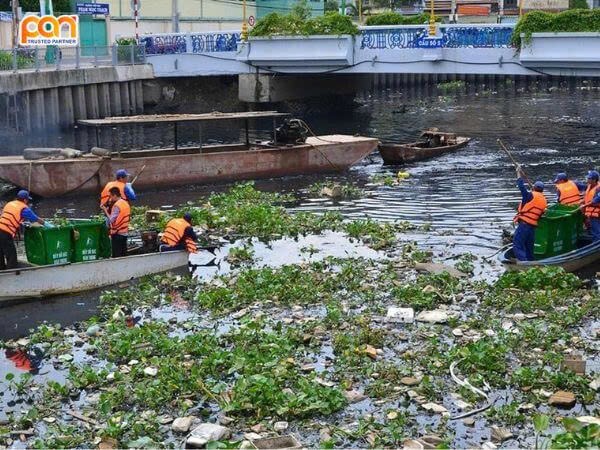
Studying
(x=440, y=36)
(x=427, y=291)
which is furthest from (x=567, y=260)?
(x=440, y=36)

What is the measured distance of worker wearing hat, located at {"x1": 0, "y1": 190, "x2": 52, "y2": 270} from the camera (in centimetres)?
1675

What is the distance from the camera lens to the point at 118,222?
18.0m

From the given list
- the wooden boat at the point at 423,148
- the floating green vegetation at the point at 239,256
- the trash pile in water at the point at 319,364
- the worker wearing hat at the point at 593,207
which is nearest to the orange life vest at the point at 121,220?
the trash pile in water at the point at 319,364

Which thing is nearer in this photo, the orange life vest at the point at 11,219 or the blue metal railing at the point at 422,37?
the orange life vest at the point at 11,219

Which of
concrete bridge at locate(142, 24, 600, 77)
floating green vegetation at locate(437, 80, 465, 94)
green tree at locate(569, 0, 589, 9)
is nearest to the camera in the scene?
concrete bridge at locate(142, 24, 600, 77)

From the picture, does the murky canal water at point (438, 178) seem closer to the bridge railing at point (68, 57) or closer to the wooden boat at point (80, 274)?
the wooden boat at point (80, 274)

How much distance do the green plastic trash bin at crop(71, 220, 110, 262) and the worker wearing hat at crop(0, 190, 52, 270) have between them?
865 mm

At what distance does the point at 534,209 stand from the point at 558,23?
17697 mm

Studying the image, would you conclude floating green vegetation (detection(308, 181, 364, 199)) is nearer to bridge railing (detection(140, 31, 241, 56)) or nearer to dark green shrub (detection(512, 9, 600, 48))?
dark green shrub (detection(512, 9, 600, 48))

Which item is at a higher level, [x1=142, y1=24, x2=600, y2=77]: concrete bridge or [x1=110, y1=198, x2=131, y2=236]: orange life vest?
[x1=142, y1=24, x2=600, y2=77]: concrete bridge

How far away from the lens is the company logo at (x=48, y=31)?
128 ft

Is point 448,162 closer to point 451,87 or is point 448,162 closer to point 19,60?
point 19,60

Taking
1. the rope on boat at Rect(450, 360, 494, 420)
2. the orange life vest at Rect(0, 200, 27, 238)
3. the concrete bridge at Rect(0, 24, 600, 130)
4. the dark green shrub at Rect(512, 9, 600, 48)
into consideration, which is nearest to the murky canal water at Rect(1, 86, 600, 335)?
the orange life vest at Rect(0, 200, 27, 238)

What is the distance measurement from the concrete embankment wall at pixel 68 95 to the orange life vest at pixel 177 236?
69.6 feet
